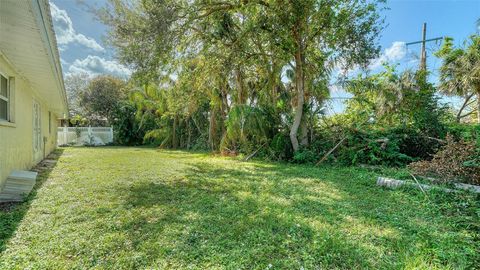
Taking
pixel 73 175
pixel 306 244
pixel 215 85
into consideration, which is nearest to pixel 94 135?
pixel 215 85

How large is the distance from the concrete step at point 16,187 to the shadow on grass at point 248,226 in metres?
1.43

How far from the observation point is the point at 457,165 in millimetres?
4473

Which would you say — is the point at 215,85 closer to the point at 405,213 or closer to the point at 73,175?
the point at 73,175

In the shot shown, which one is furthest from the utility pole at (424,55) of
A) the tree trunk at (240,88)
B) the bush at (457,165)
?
the bush at (457,165)

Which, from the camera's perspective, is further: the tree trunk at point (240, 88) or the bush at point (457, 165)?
the tree trunk at point (240, 88)

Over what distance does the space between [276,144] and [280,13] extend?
166 inches

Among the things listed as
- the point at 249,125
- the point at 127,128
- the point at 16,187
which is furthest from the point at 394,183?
the point at 127,128

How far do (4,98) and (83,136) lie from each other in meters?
17.0

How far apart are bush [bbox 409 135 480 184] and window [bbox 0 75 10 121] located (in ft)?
26.7

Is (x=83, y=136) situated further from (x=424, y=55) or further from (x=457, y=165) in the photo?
(x=424, y=55)

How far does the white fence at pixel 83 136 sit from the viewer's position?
19469 millimetres

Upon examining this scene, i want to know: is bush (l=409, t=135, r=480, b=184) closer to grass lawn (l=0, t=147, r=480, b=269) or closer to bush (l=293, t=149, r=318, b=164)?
grass lawn (l=0, t=147, r=480, b=269)

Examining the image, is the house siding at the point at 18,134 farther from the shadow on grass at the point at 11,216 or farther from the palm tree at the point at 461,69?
the palm tree at the point at 461,69

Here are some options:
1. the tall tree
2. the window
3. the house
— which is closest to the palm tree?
the house
